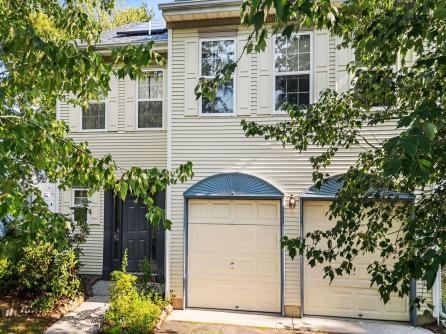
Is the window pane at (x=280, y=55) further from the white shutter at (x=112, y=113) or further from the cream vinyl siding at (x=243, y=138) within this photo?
the white shutter at (x=112, y=113)

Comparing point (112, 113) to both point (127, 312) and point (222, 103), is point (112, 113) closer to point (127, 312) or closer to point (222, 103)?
point (222, 103)

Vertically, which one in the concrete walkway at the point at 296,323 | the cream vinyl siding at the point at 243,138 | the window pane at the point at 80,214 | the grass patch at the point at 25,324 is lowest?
the concrete walkway at the point at 296,323

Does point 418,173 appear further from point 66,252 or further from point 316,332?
point 66,252

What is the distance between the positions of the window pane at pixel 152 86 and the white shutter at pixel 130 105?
18 cm

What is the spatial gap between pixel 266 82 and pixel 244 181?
2.13m

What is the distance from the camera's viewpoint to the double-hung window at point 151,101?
29.7 ft

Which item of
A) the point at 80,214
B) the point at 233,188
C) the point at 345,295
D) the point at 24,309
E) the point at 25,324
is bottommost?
the point at 25,324

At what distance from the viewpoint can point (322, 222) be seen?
274 inches

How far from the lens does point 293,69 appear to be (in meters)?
7.16

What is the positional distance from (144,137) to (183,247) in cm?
329

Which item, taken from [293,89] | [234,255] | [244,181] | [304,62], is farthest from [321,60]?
[234,255]

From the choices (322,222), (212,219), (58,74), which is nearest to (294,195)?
(322,222)

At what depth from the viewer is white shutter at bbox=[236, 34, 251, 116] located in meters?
→ 7.23

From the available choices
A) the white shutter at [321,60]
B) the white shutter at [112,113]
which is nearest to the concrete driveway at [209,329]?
the white shutter at [321,60]
